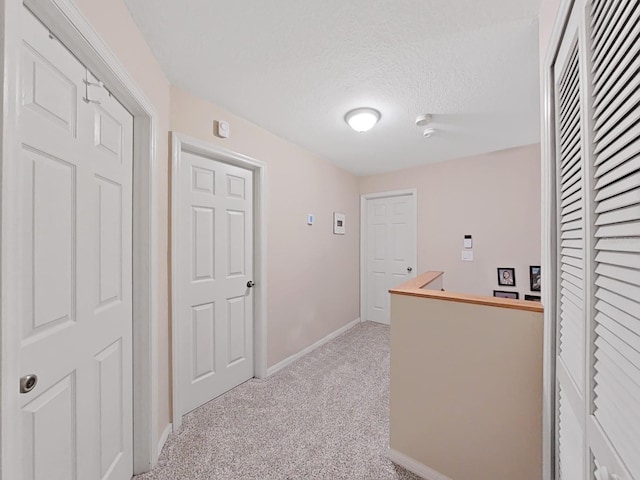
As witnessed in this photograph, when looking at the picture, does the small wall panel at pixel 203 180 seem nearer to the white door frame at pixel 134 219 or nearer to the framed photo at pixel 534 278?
the white door frame at pixel 134 219

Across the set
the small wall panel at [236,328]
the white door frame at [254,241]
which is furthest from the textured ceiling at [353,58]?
the small wall panel at [236,328]

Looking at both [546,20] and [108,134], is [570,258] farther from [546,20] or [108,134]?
[108,134]

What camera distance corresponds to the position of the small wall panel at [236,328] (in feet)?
7.23

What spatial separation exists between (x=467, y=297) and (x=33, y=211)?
1.75 m

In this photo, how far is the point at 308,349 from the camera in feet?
9.65

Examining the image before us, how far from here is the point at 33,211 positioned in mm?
803

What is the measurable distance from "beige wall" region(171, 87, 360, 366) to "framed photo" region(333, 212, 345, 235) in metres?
0.07

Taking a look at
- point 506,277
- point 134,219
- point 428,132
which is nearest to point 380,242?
point 506,277

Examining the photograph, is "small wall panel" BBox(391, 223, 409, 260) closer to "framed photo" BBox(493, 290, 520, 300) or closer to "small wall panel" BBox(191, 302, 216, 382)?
"framed photo" BBox(493, 290, 520, 300)

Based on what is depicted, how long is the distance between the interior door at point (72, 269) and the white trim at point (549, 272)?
1.78 m

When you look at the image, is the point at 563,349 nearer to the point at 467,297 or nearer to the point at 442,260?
the point at 467,297

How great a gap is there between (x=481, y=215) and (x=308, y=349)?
2645 mm

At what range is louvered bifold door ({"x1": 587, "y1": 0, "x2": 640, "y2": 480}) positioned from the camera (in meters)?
0.52

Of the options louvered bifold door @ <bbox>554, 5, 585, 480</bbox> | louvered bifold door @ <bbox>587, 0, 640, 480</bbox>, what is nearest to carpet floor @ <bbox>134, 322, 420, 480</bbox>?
louvered bifold door @ <bbox>554, 5, 585, 480</bbox>
